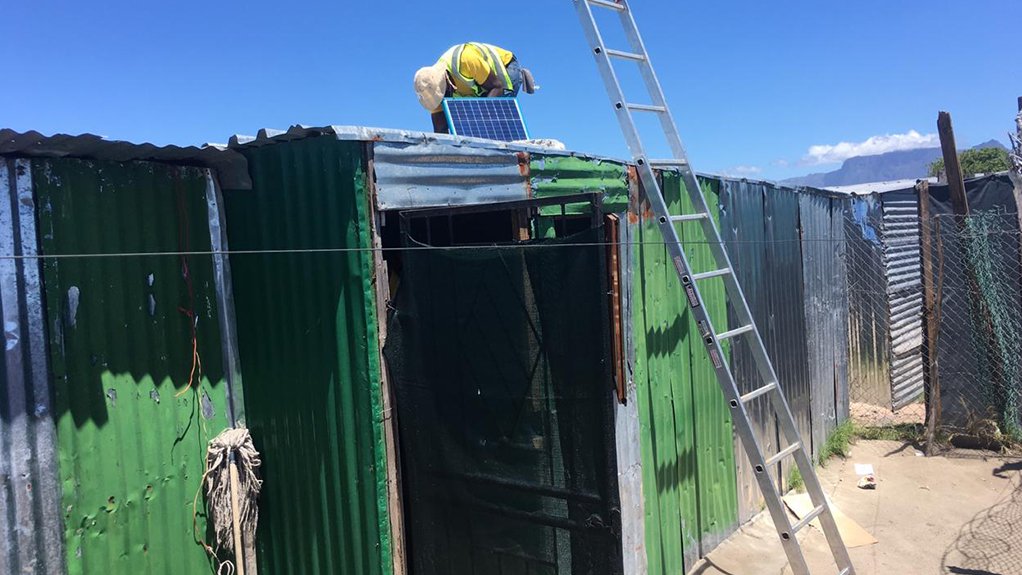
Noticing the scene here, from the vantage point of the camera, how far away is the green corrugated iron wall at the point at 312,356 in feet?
10.8

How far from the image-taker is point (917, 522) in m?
5.19

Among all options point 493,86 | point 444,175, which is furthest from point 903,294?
point 444,175

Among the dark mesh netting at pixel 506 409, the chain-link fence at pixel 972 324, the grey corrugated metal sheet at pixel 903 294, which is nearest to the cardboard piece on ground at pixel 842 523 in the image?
the chain-link fence at pixel 972 324

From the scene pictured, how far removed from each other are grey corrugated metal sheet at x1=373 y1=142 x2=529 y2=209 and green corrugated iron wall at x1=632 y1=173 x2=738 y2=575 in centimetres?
84

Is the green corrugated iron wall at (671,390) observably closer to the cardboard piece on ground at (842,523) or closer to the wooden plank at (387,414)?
the cardboard piece on ground at (842,523)

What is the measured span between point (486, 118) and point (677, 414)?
120 inches

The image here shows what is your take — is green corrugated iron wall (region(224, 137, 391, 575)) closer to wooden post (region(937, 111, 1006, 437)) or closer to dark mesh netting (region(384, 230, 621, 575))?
dark mesh netting (region(384, 230, 621, 575))

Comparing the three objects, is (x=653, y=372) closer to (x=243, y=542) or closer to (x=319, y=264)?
(x=319, y=264)

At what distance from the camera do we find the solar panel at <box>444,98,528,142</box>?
5605mm

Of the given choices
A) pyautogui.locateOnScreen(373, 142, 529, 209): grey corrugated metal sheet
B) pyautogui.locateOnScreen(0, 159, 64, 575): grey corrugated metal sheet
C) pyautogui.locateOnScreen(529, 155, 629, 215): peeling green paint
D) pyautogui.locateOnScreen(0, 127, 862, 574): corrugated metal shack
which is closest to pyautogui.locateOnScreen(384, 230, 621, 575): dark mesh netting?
pyautogui.locateOnScreen(0, 127, 862, 574): corrugated metal shack

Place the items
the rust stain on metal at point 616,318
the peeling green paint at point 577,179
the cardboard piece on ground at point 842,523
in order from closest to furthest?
the rust stain on metal at point 616,318
the peeling green paint at point 577,179
the cardboard piece on ground at point 842,523

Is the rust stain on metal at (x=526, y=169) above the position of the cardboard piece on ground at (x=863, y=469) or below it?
above

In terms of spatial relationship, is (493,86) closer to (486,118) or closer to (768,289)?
(486,118)

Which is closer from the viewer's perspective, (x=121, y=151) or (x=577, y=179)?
(x=121, y=151)
